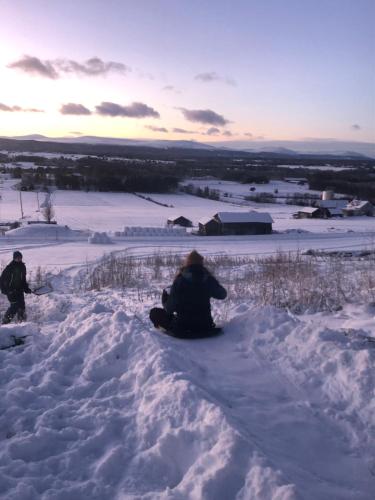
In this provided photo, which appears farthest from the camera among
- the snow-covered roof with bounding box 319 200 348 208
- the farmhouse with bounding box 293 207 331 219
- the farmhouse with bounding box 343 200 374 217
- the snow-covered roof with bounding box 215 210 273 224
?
the snow-covered roof with bounding box 319 200 348 208

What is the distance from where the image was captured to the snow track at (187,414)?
10.6ft

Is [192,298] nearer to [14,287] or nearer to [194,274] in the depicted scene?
[194,274]

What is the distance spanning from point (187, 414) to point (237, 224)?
51372mm

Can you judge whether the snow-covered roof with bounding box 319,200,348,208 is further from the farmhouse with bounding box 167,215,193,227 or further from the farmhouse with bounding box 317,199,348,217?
the farmhouse with bounding box 167,215,193,227

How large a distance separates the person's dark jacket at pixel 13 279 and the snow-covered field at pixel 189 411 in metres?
2.23

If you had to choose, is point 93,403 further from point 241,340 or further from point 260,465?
point 241,340

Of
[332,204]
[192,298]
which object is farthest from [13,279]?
[332,204]

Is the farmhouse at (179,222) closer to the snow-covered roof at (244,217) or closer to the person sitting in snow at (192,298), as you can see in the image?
the snow-covered roof at (244,217)

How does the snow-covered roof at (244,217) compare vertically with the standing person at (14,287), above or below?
below

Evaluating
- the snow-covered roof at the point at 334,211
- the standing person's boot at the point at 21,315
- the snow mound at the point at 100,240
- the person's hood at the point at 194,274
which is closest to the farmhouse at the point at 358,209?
the snow-covered roof at the point at 334,211

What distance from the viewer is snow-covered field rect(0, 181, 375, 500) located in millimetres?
3250

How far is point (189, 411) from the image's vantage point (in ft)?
12.9

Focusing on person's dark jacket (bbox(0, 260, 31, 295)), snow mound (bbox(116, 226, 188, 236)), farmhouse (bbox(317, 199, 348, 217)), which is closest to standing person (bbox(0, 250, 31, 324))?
person's dark jacket (bbox(0, 260, 31, 295))

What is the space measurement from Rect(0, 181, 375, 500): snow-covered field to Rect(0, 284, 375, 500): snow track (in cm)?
1
